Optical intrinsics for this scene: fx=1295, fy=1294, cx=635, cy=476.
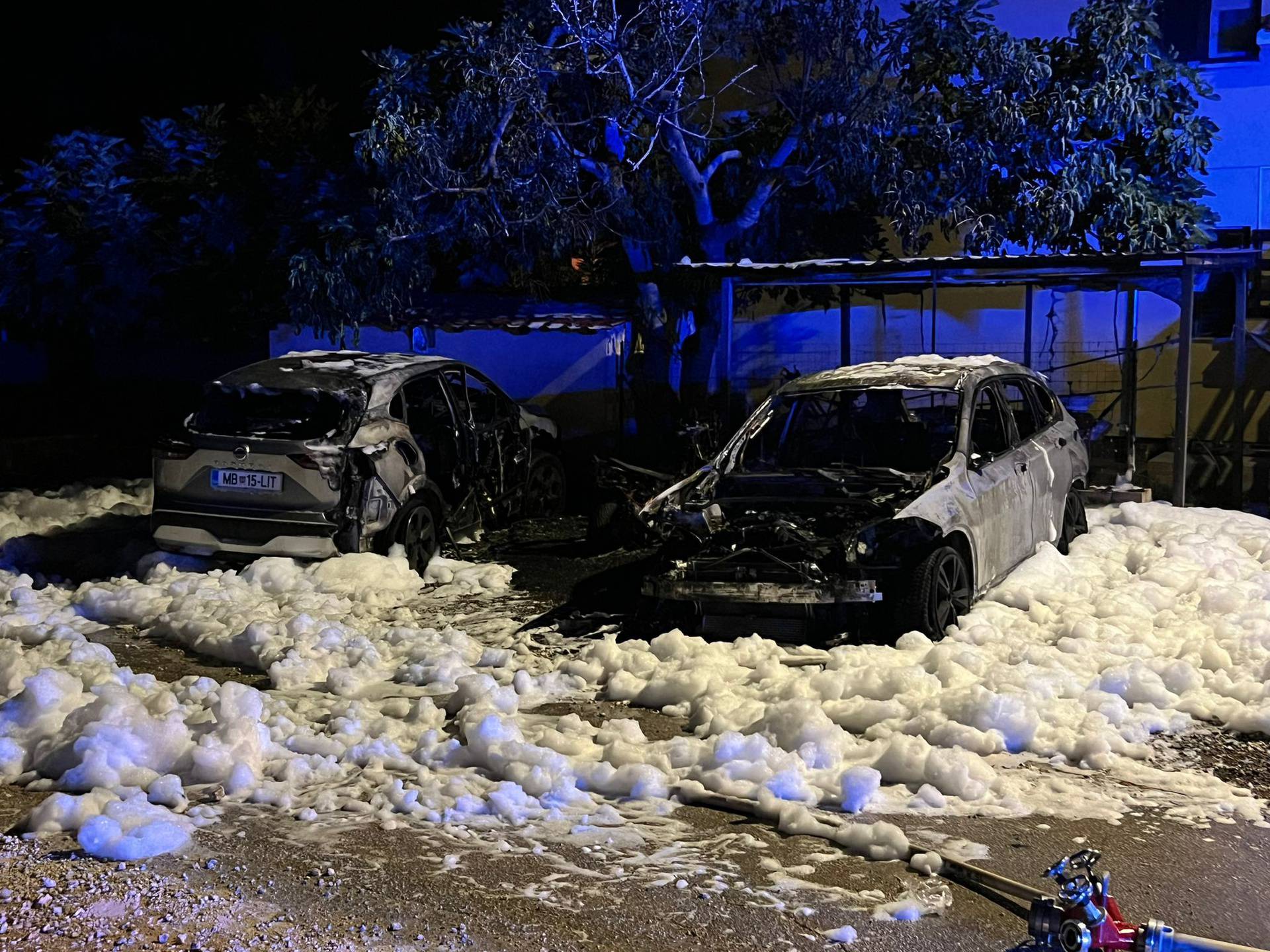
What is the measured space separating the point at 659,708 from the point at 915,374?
136 inches

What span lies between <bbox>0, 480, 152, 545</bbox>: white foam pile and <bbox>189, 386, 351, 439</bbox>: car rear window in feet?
7.70

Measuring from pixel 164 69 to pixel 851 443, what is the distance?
1630 centimetres

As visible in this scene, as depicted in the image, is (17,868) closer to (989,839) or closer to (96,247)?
(989,839)

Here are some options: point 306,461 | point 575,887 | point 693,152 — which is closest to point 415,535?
point 306,461

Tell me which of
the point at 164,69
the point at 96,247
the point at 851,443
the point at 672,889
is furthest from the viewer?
the point at 164,69

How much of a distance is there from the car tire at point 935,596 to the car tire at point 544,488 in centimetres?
515

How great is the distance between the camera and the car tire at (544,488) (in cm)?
1202

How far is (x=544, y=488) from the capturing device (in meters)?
12.3

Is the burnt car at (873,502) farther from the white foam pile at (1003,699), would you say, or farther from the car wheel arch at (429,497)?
the car wheel arch at (429,497)

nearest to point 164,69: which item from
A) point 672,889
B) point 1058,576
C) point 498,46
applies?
point 498,46

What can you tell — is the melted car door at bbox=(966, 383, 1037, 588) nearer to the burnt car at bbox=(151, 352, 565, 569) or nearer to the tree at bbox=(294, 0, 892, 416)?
the burnt car at bbox=(151, 352, 565, 569)

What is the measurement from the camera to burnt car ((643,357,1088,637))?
7.38 metres

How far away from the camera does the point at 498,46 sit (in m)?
12.7

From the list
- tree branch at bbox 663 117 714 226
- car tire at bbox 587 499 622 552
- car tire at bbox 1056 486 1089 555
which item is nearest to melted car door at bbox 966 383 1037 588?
car tire at bbox 1056 486 1089 555
